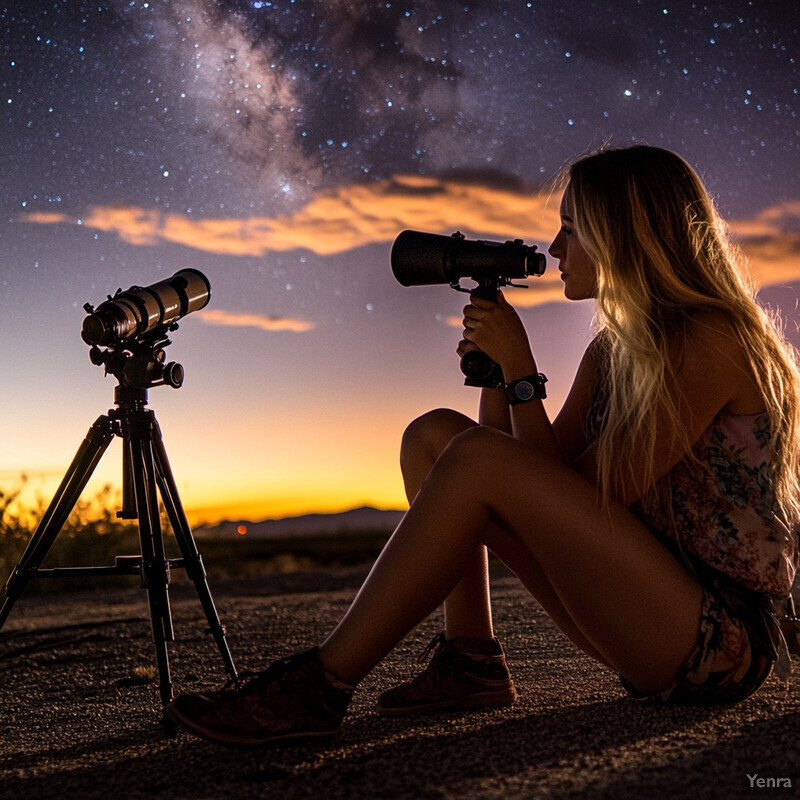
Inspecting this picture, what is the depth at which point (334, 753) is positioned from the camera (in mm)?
1896

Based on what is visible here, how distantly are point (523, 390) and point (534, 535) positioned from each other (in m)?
0.43

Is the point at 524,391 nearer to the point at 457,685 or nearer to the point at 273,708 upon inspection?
the point at 457,685

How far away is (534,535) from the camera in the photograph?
197 centimetres

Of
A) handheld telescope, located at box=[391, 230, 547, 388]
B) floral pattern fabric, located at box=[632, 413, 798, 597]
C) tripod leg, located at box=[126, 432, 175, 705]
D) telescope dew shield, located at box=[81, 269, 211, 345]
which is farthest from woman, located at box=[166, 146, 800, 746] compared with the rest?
telescope dew shield, located at box=[81, 269, 211, 345]

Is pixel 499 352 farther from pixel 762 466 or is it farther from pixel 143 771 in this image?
pixel 143 771

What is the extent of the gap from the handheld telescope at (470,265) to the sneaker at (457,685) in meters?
0.72

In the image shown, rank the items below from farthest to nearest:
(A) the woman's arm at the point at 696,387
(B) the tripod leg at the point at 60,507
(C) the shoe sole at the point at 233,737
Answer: (B) the tripod leg at the point at 60,507 < (A) the woman's arm at the point at 696,387 < (C) the shoe sole at the point at 233,737

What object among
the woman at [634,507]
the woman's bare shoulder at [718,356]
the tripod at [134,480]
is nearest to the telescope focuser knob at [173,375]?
the tripod at [134,480]

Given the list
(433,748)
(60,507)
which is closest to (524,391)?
(433,748)

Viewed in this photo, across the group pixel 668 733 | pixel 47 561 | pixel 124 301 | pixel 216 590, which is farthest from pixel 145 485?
pixel 47 561

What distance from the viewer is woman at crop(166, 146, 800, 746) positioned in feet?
6.28

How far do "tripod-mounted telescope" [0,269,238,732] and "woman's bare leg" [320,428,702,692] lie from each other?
95 centimetres

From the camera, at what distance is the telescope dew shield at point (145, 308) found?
275 centimetres

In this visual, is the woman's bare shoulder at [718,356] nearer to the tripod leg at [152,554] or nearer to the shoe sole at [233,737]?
the shoe sole at [233,737]
